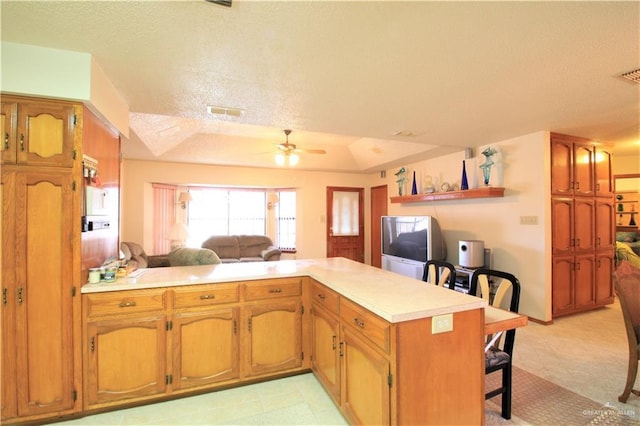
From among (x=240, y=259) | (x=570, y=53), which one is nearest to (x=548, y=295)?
(x=570, y=53)

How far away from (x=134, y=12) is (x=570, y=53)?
258 cm

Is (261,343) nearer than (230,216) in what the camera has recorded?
Yes

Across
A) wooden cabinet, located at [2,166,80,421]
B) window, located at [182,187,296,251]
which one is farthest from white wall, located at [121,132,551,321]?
wooden cabinet, located at [2,166,80,421]

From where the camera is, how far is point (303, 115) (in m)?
3.10

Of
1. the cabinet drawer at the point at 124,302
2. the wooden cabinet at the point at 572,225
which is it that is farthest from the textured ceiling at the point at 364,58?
the cabinet drawer at the point at 124,302

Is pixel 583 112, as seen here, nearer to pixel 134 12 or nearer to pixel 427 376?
pixel 427 376

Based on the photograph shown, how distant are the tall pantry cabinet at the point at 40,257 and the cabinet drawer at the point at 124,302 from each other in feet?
0.31

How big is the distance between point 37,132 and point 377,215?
6147mm

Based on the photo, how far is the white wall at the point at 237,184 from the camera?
5.67 m

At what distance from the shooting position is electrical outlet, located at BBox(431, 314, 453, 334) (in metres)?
1.54

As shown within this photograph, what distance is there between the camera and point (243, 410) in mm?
2098

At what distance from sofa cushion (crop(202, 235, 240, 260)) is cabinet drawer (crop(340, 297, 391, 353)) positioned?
487cm

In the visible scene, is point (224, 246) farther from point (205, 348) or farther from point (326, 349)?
point (326, 349)

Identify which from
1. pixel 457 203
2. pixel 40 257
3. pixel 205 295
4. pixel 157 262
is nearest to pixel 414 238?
pixel 457 203
